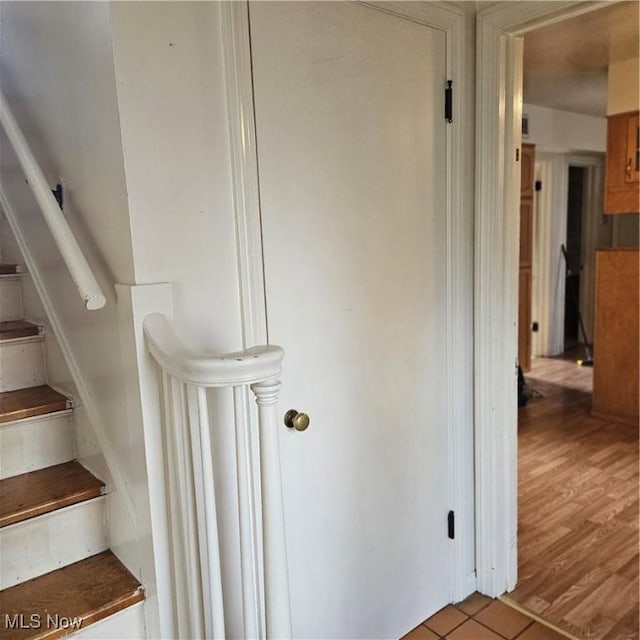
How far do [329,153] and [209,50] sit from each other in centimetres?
42

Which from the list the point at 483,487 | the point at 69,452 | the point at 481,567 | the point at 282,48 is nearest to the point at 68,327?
the point at 69,452

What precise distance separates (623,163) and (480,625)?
3177 millimetres

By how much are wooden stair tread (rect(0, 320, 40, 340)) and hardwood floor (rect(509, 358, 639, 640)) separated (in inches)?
77.3

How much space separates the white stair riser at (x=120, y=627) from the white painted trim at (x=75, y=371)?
19 cm

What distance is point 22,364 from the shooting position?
1.75m

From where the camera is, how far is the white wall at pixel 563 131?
5035mm

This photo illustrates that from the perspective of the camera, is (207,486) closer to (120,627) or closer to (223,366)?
(223,366)

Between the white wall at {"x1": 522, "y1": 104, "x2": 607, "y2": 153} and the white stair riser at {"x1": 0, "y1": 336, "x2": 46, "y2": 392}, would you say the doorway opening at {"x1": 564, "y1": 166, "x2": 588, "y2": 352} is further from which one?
the white stair riser at {"x1": 0, "y1": 336, "x2": 46, "y2": 392}

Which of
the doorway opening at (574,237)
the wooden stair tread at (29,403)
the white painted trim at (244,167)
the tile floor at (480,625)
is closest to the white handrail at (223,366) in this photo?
the white painted trim at (244,167)

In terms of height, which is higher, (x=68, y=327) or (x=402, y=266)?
(x=402, y=266)

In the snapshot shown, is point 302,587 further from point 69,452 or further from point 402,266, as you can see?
point 402,266

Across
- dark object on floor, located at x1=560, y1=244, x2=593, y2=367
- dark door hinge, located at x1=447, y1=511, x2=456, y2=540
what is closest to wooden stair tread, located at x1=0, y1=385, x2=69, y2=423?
dark door hinge, located at x1=447, y1=511, x2=456, y2=540

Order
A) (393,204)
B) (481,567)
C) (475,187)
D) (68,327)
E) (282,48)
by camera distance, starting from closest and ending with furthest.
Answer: (282,48), (68,327), (393,204), (475,187), (481,567)

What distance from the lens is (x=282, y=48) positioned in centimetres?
145
